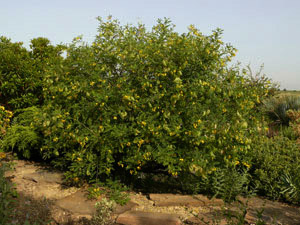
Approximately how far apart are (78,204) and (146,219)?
121 centimetres

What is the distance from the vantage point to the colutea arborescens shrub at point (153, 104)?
4.70 metres

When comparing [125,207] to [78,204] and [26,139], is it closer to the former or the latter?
[78,204]

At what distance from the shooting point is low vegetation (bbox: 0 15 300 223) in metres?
4.72

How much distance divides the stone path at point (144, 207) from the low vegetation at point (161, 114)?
0.86ft

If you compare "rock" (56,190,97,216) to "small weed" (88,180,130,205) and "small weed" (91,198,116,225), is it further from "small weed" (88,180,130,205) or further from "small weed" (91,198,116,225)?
"small weed" (91,198,116,225)

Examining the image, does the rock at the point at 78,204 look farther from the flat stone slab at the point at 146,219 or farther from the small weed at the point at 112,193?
the flat stone slab at the point at 146,219

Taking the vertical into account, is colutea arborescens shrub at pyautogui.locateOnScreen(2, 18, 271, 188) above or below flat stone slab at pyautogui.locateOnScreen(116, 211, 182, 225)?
above

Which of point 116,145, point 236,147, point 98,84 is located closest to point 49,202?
point 116,145

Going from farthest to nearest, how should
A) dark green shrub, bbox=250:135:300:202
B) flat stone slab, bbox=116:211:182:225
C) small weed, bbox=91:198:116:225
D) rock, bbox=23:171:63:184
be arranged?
rock, bbox=23:171:63:184, dark green shrub, bbox=250:135:300:202, flat stone slab, bbox=116:211:182:225, small weed, bbox=91:198:116:225

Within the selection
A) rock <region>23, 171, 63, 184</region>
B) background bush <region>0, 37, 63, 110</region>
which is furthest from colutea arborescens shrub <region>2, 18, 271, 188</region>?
background bush <region>0, 37, 63, 110</region>

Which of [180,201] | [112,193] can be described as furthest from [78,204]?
[180,201]

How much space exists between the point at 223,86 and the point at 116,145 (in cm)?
207

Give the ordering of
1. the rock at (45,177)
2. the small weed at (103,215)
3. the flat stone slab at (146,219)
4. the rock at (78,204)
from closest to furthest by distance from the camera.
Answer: the small weed at (103,215) → the flat stone slab at (146,219) → the rock at (78,204) → the rock at (45,177)

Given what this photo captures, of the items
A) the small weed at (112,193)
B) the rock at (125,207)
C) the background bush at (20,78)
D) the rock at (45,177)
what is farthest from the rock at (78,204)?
the background bush at (20,78)
